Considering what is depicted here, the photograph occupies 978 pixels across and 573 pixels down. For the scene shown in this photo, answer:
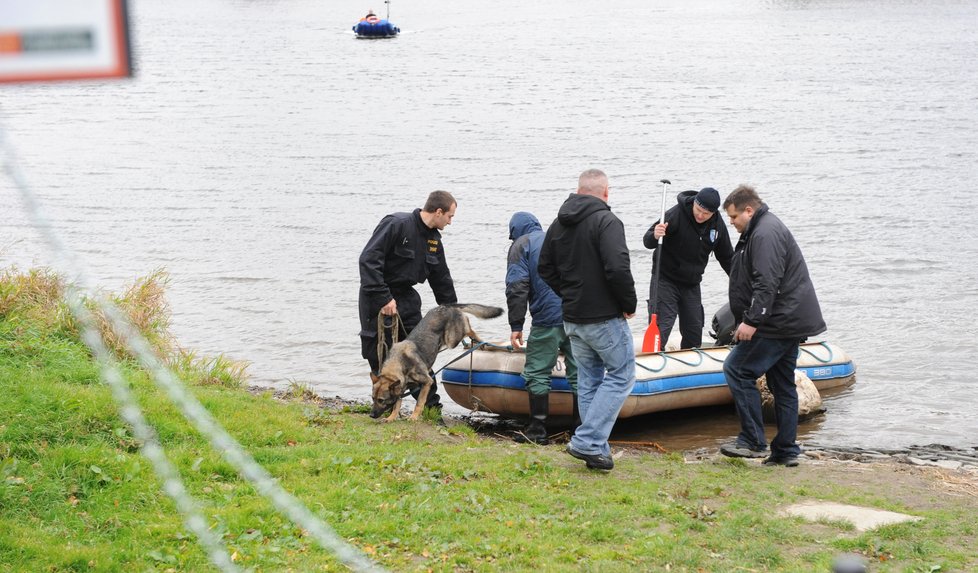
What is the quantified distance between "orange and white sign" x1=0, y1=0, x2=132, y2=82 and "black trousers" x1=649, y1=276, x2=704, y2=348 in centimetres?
783

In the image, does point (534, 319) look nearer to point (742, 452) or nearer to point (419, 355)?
point (419, 355)

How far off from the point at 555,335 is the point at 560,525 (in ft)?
9.77

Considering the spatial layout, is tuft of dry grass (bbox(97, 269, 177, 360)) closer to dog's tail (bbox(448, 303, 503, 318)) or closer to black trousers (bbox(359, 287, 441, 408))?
black trousers (bbox(359, 287, 441, 408))

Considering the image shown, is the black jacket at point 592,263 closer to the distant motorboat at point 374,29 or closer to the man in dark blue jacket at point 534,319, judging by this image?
the man in dark blue jacket at point 534,319

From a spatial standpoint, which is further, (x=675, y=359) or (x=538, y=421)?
(x=675, y=359)

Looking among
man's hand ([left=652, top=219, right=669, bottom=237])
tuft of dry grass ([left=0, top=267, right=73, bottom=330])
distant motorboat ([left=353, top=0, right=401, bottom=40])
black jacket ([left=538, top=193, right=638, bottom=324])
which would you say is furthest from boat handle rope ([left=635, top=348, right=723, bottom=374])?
distant motorboat ([left=353, top=0, right=401, bottom=40])

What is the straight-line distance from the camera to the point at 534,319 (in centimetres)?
916

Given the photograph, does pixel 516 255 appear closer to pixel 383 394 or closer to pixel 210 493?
pixel 383 394

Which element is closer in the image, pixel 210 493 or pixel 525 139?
pixel 210 493

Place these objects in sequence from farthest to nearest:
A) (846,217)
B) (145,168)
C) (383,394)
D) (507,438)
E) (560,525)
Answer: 1. (145,168)
2. (846,217)
3. (507,438)
4. (383,394)
5. (560,525)

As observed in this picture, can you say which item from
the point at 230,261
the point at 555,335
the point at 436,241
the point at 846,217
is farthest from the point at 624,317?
the point at 846,217

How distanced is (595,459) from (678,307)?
11.4 ft

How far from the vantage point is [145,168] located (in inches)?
1062

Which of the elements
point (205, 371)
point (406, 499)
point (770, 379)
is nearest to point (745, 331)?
point (770, 379)
